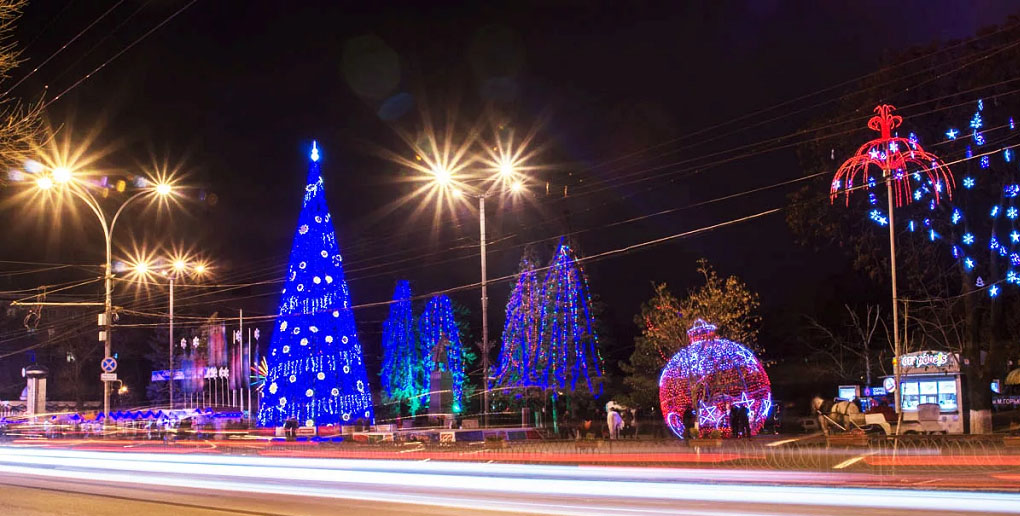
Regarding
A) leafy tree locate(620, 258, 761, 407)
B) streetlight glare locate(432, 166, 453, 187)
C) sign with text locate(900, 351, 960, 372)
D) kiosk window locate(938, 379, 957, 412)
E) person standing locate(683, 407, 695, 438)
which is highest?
streetlight glare locate(432, 166, 453, 187)

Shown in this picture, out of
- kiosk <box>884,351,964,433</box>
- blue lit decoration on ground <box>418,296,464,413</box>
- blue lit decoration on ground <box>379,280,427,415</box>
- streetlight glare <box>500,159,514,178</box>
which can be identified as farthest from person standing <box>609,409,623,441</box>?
blue lit decoration on ground <box>379,280,427,415</box>

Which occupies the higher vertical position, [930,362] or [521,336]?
[521,336]

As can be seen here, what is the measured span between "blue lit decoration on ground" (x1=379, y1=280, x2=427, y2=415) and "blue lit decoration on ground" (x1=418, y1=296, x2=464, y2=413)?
788mm

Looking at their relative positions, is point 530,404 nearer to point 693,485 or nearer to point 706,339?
point 706,339

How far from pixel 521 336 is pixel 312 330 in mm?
12974

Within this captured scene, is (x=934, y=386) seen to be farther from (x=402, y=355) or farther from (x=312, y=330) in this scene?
(x=402, y=355)

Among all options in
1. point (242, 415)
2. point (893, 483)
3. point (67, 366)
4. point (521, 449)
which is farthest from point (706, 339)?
point (67, 366)

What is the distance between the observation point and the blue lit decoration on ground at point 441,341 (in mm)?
51750

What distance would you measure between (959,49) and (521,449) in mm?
17839

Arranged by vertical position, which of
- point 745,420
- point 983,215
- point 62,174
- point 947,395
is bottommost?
point 745,420

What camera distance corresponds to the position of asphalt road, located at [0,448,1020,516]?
1198 cm

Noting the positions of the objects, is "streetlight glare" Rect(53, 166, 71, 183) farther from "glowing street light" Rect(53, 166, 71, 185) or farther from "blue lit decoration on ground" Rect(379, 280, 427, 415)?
"blue lit decoration on ground" Rect(379, 280, 427, 415)

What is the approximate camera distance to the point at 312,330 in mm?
34219

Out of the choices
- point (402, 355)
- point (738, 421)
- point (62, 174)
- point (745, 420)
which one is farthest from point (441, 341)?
point (62, 174)
